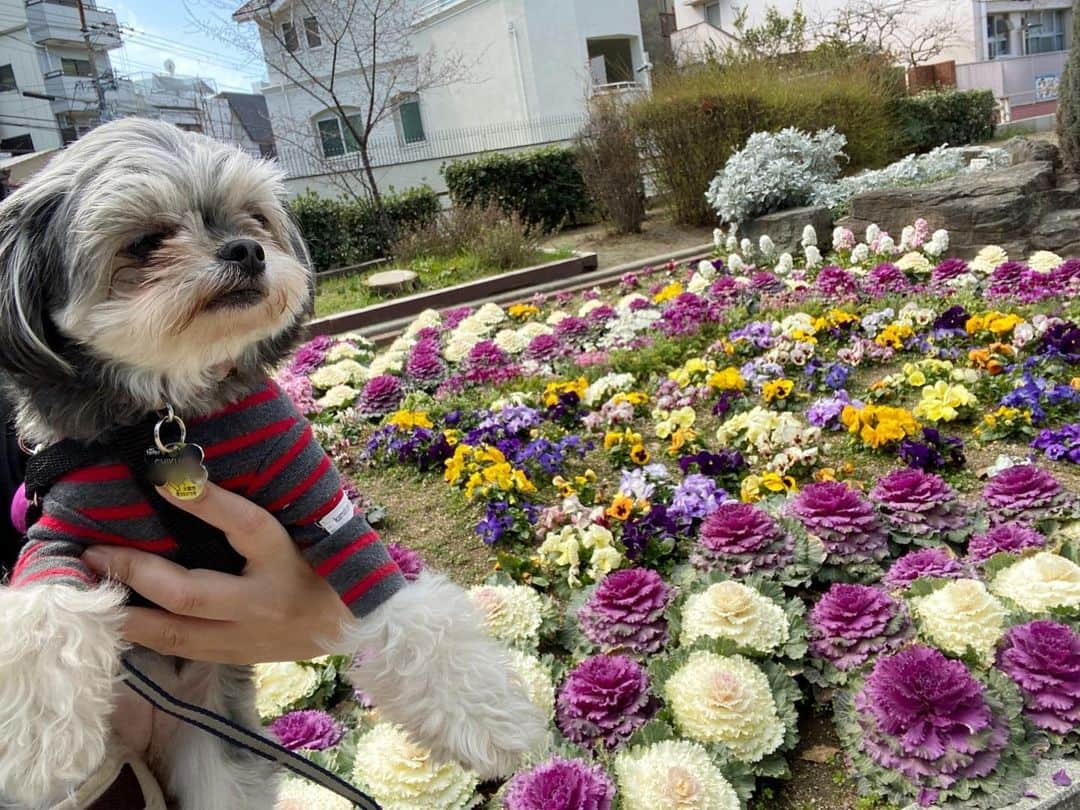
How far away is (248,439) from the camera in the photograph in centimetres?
158

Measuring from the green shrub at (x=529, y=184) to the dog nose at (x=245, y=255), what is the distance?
13.4 meters

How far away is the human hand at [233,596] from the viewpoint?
148 centimetres

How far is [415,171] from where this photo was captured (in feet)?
71.9

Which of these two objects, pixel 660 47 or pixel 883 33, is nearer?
pixel 883 33

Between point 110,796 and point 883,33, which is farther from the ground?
point 883,33

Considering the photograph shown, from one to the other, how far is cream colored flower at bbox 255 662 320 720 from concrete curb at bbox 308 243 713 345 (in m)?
5.70

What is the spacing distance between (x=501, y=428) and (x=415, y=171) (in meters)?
19.0

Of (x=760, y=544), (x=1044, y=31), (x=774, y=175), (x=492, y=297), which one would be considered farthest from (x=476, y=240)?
(x=1044, y=31)

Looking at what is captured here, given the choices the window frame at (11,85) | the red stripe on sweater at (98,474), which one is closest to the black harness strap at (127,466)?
the red stripe on sweater at (98,474)

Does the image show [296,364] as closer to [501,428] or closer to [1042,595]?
[501,428]

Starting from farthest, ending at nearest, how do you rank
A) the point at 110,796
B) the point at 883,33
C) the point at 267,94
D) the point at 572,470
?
the point at 883,33 < the point at 267,94 < the point at 572,470 < the point at 110,796

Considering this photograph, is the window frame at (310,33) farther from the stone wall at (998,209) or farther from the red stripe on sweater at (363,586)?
the red stripe on sweater at (363,586)

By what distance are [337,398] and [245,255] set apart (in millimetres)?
4217

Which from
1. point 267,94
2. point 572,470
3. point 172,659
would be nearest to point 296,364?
point 572,470
